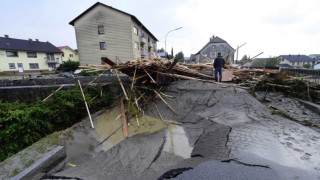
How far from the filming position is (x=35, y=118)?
3410mm

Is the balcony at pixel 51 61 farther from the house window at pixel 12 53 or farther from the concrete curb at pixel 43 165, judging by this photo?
the concrete curb at pixel 43 165

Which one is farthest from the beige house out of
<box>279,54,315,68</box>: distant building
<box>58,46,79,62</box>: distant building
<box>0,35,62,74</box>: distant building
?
<box>279,54,315,68</box>: distant building

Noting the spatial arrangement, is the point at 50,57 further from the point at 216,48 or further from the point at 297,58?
the point at 297,58

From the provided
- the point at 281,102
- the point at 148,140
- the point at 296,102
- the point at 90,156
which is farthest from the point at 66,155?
the point at 296,102

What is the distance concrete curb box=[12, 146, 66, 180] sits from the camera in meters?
2.06

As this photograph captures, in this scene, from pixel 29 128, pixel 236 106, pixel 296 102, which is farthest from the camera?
pixel 296 102

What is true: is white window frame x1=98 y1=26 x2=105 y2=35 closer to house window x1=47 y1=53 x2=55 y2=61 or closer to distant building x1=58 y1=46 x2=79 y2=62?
house window x1=47 y1=53 x2=55 y2=61

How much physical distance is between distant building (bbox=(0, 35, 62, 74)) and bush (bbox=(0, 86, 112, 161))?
123 feet

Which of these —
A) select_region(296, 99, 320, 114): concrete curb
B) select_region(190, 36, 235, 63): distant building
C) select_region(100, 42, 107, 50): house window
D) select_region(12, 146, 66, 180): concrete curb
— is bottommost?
select_region(12, 146, 66, 180): concrete curb

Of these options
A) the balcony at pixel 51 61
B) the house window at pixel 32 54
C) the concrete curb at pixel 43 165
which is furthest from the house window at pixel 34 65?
the concrete curb at pixel 43 165

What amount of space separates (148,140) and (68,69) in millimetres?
23996

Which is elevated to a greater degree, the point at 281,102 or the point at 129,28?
the point at 129,28

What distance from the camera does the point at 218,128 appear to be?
11.0 ft

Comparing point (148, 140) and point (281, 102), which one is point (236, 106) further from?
point (148, 140)
